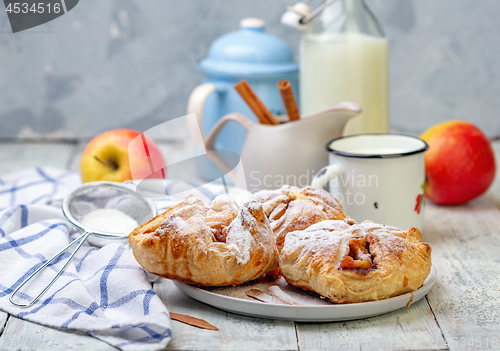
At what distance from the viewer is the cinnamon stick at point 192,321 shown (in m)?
0.58

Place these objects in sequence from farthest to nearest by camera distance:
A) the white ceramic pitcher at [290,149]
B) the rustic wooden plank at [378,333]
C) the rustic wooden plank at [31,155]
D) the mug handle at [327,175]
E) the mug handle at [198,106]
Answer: the rustic wooden plank at [31,155]
the mug handle at [198,106]
the white ceramic pitcher at [290,149]
the mug handle at [327,175]
the rustic wooden plank at [378,333]

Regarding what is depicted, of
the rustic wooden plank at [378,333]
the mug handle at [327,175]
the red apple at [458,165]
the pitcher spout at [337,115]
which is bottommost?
the red apple at [458,165]

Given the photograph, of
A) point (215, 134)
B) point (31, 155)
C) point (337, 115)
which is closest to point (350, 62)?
point (337, 115)

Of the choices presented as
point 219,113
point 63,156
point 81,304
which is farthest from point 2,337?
point 63,156

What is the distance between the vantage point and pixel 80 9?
1536 millimetres

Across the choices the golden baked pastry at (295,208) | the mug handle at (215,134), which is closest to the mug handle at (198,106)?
the mug handle at (215,134)

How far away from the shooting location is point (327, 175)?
2.67 feet

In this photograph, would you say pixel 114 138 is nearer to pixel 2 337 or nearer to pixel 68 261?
pixel 68 261

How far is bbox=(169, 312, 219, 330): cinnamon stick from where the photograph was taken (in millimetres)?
583

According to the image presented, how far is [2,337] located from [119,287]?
0.14 meters

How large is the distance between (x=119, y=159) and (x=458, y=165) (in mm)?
685

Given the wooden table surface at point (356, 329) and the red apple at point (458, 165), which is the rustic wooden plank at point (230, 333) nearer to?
the wooden table surface at point (356, 329)

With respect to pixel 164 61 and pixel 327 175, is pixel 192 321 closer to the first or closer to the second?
pixel 327 175

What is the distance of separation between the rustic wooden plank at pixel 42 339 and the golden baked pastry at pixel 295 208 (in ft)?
0.83
